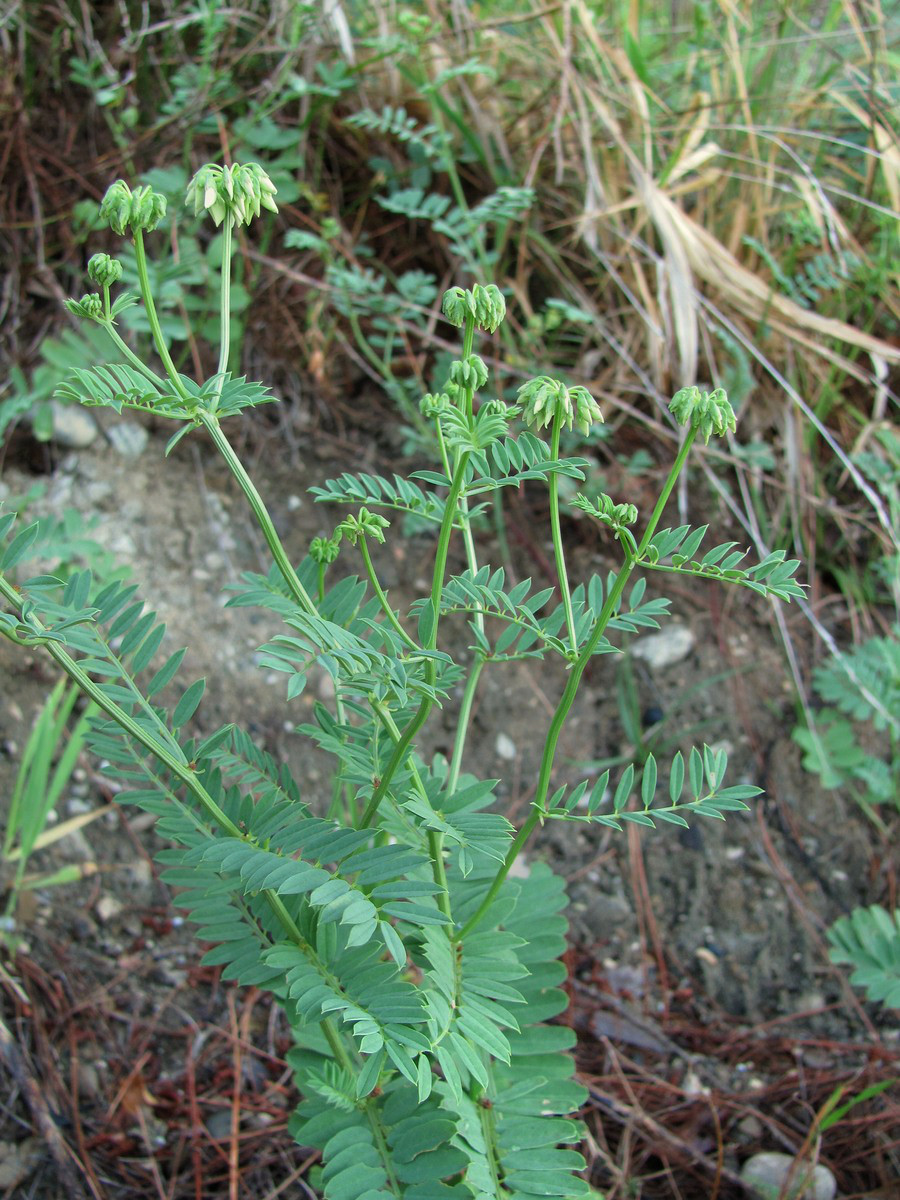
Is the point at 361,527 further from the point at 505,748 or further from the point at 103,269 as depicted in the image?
the point at 505,748

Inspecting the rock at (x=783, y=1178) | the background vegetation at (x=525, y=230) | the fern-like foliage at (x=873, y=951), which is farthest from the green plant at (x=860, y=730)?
the rock at (x=783, y=1178)

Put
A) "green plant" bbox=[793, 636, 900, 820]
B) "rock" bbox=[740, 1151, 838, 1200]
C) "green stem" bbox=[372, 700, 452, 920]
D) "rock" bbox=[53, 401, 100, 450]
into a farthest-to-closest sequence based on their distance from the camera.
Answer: "rock" bbox=[53, 401, 100, 450], "green plant" bbox=[793, 636, 900, 820], "rock" bbox=[740, 1151, 838, 1200], "green stem" bbox=[372, 700, 452, 920]

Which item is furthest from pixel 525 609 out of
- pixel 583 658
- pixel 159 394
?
pixel 159 394

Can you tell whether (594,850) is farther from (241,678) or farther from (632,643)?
(241,678)

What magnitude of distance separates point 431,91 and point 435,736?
1.52 m

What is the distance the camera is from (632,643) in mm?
2492

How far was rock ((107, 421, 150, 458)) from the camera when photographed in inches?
95.9

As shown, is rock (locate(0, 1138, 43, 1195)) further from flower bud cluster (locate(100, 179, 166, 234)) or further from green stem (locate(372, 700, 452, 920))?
flower bud cluster (locate(100, 179, 166, 234))

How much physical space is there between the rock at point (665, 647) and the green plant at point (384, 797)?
50.5 inches

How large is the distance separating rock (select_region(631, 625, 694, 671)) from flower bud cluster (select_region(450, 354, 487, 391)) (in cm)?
159

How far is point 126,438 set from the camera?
2.44m

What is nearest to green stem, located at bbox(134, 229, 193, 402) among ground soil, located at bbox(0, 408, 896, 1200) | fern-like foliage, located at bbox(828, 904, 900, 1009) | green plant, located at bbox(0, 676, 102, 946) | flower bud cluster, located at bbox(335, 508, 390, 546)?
flower bud cluster, located at bbox(335, 508, 390, 546)

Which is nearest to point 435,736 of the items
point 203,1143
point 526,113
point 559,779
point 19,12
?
point 559,779

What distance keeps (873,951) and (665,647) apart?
919 mm
